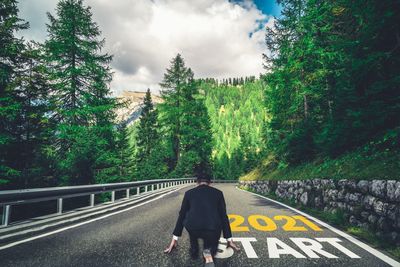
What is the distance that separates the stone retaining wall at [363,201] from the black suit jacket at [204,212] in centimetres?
371

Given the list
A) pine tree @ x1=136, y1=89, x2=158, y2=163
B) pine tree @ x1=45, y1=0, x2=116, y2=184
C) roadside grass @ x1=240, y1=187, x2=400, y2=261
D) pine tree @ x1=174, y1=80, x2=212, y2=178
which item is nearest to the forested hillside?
roadside grass @ x1=240, y1=187, x2=400, y2=261

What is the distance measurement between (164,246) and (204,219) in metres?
1.97

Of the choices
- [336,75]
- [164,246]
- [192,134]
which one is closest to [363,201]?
[164,246]

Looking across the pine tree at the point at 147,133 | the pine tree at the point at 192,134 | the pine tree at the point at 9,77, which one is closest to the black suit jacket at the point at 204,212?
the pine tree at the point at 9,77

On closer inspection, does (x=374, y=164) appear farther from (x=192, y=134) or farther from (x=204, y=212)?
(x=192, y=134)

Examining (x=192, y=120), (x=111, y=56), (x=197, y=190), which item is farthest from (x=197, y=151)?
(x=197, y=190)

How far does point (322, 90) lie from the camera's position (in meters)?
16.3

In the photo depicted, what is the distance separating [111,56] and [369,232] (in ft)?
73.4

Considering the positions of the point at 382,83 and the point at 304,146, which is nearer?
the point at 382,83

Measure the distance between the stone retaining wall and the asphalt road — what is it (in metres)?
0.82

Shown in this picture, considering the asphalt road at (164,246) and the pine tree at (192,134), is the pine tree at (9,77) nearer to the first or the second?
the asphalt road at (164,246)

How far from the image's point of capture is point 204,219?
3742 millimetres

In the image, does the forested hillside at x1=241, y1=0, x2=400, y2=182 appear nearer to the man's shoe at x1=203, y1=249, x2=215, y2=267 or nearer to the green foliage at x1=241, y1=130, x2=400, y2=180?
the green foliage at x1=241, y1=130, x2=400, y2=180

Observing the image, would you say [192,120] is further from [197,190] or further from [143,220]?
[197,190]
